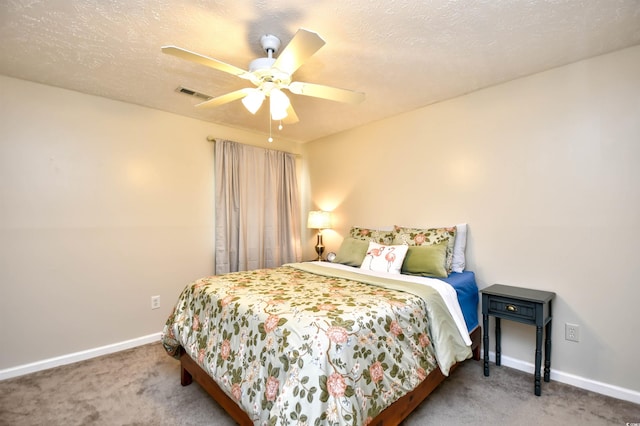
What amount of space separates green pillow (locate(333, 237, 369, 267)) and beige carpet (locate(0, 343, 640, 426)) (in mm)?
1243

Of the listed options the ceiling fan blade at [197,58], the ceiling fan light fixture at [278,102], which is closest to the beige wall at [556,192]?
the ceiling fan light fixture at [278,102]

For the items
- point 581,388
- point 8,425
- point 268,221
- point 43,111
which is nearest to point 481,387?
point 581,388

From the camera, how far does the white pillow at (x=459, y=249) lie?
8.73 feet

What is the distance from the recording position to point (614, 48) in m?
2.04

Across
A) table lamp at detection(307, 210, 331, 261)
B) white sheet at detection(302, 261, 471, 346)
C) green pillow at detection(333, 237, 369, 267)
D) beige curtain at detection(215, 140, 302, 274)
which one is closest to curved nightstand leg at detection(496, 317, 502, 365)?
white sheet at detection(302, 261, 471, 346)

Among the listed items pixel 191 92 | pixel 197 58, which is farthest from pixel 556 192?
pixel 191 92

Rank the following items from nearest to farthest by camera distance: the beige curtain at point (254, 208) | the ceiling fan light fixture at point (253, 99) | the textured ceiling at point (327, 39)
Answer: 1. the textured ceiling at point (327, 39)
2. the ceiling fan light fixture at point (253, 99)
3. the beige curtain at point (254, 208)

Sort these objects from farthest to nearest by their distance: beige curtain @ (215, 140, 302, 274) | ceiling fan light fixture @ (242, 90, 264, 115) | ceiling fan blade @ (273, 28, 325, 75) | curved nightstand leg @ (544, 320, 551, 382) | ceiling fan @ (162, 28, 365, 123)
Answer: beige curtain @ (215, 140, 302, 274)
curved nightstand leg @ (544, 320, 551, 382)
ceiling fan light fixture @ (242, 90, 264, 115)
ceiling fan @ (162, 28, 365, 123)
ceiling fan blade @ (273, 28, 325, 75)

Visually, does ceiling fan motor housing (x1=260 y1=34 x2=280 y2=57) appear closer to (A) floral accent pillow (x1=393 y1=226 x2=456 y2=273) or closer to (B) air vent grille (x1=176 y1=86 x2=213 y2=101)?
(B) air vent grille (x1=176 y1=86 x2=213 y2=101)

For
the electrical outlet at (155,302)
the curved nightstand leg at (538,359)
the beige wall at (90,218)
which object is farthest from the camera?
the electrical outlet at (155,302)

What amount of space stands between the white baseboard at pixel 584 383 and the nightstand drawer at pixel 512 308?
57 centimetres

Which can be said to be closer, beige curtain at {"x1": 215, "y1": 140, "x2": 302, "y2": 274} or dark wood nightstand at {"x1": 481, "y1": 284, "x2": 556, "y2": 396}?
dark wood nightstand at {"x1": 481, "y1": 284, "x2": 556, "y2": 396}

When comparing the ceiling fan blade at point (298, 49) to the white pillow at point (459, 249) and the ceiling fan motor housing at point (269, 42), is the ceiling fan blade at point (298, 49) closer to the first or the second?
the ceiling fan motor housing at point (269, 42)

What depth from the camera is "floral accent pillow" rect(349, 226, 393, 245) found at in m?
3.05
